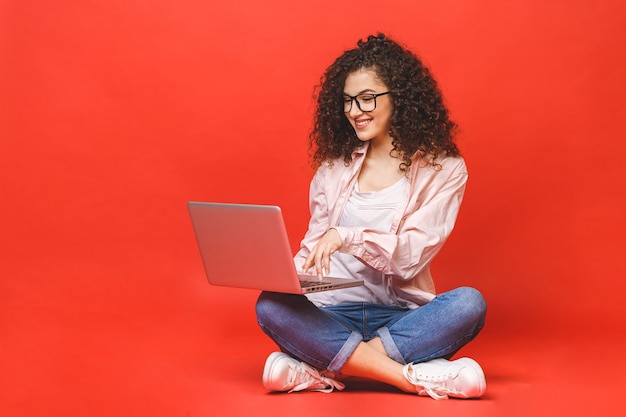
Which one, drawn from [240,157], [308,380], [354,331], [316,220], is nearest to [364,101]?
[316,220]

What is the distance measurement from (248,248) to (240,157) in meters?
1.41

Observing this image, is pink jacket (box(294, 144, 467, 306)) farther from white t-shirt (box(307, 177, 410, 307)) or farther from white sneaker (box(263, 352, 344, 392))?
white sneaker (box(263, 352, 344, 392))

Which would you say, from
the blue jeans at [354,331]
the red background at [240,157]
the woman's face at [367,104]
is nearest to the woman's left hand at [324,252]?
the blue jeans at [354,331]

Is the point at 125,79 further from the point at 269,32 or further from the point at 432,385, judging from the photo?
the point at 432,385

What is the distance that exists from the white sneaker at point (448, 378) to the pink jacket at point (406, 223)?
9.9 inches

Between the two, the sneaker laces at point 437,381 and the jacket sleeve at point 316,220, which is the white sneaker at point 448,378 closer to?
the sneaker laces at point 437,381

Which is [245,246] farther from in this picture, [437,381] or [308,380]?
[437,381]

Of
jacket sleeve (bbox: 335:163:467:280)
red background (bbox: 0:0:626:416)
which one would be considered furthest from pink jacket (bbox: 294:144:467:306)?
red background (bbox: 0:0:626:416)

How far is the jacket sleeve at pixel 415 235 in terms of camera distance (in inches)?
102

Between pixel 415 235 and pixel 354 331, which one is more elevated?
pixel 415 235

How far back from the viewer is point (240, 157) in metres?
3.82

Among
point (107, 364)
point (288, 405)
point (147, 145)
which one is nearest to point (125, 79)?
point (147, 145)

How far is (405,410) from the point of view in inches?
97.2

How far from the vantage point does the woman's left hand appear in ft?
8.09
